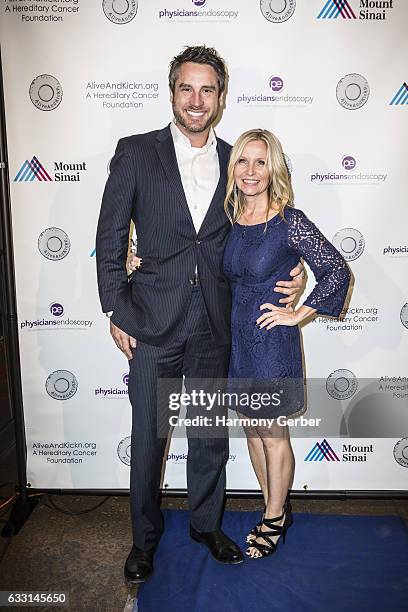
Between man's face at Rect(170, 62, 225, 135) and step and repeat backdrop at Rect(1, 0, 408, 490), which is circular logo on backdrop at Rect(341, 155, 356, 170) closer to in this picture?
step and repeat backdrop at Rect(1, 0, 408, 490)

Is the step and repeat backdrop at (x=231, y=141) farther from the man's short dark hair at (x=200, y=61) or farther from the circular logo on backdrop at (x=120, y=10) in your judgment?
the man's short dark hair at (x=200, y=61)

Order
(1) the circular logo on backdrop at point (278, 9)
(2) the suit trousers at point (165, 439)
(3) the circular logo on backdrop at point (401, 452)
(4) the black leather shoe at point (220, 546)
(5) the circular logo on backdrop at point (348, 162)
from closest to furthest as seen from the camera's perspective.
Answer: (2) the suit trousers at point (165, 439), (4) the black leather shoe at point (220, 546), (1) the circular logo on backdrop at point (278, 9), (5) the circular logo on backdrop at point (348, 162), (3) the circular logo on backdrop at point (401, 452)

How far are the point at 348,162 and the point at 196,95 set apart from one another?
94cm

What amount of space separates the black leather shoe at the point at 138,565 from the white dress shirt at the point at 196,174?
4.85ft

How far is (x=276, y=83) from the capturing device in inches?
106

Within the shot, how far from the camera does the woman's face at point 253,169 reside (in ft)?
7.52

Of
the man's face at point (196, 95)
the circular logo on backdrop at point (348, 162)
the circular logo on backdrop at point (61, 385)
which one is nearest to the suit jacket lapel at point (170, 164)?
the man's face at point (196, 95)

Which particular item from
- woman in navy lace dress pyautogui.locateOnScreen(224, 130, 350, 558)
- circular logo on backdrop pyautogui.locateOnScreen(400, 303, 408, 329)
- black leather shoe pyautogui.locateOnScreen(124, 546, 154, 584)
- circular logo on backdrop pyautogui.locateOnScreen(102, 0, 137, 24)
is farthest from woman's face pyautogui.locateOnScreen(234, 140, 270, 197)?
black leather shoe pyautogui.locateOnScreen(124, 546, 154, 584)

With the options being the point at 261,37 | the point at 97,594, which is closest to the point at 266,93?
the point at 261,37

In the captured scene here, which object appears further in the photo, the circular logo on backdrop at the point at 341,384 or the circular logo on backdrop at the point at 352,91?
the circular logo on backdrop at the point at 341,384

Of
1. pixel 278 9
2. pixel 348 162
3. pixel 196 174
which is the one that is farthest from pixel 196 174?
pixel 278 9

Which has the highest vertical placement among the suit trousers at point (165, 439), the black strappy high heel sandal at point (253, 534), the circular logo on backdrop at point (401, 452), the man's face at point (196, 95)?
the man's face at point (196, 95)

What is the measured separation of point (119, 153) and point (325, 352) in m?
1.52

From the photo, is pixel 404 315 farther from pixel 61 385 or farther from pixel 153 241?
pixel 61 385
